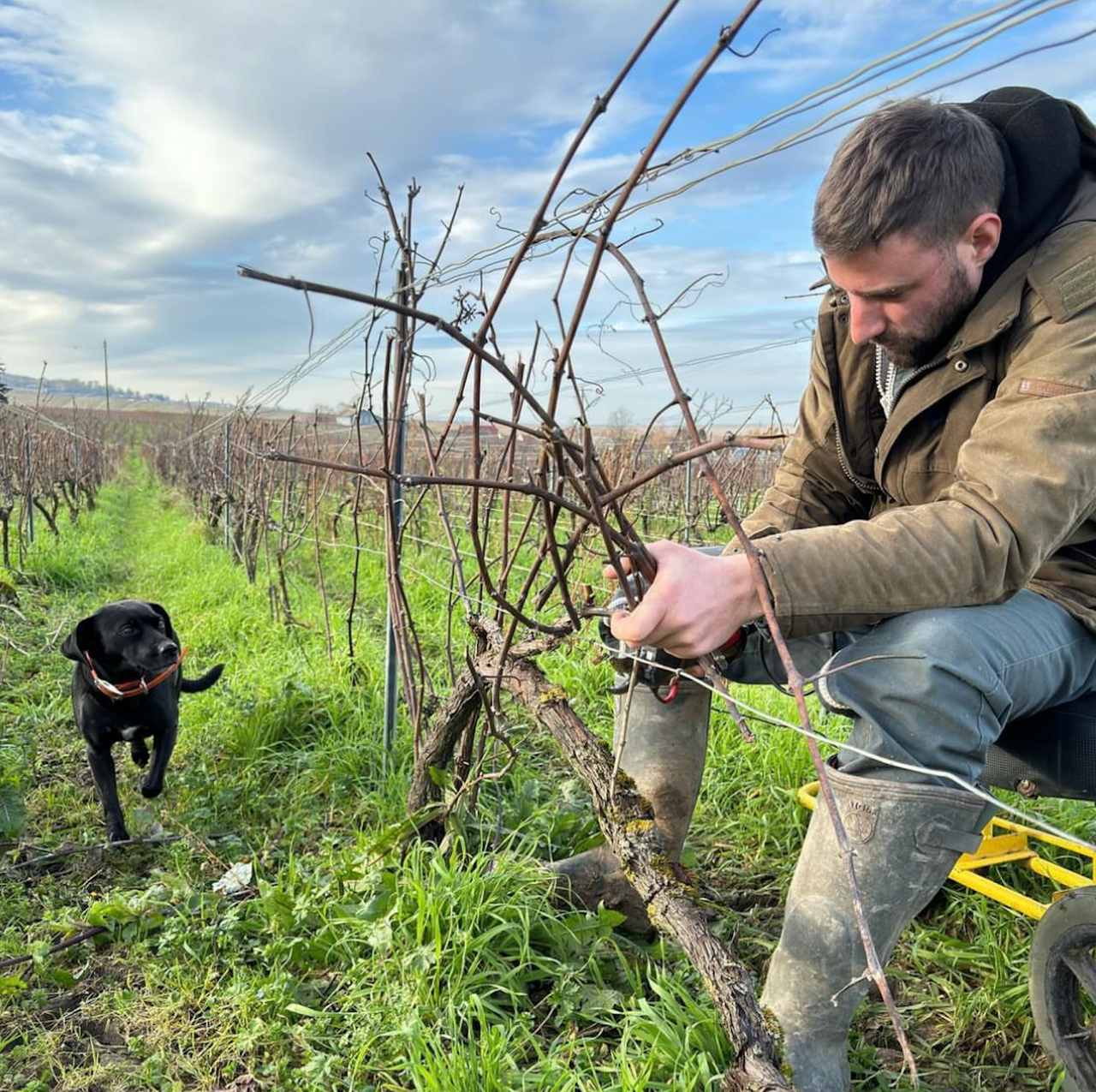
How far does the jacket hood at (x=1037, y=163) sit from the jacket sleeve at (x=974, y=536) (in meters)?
0.30

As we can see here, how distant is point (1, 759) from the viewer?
347 centimetres

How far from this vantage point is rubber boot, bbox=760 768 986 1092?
1359mm

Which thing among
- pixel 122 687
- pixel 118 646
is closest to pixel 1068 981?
pixel 122 687

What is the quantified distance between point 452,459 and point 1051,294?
17.1 metres

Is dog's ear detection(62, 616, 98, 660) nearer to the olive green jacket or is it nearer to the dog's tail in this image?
the dog's tail

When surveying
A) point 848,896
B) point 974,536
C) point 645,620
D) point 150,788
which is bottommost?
point 150,788

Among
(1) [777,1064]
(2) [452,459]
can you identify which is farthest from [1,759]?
(2) [452,459]

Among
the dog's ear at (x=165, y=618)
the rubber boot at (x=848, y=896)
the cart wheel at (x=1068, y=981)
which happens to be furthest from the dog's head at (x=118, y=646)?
the cart wheel at (x=1068, y=981)

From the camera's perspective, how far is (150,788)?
313cm

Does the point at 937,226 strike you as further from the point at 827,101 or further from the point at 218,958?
the point at 218,958

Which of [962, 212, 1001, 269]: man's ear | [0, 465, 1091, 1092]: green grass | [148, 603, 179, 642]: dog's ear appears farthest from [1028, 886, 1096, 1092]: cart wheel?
[148, 603, 179, 642]: dog's ear

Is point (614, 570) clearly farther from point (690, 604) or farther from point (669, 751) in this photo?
point (669, 751)

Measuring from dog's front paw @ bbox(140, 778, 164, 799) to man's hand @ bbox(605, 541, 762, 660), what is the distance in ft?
8.07

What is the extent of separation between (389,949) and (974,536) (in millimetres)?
1527
